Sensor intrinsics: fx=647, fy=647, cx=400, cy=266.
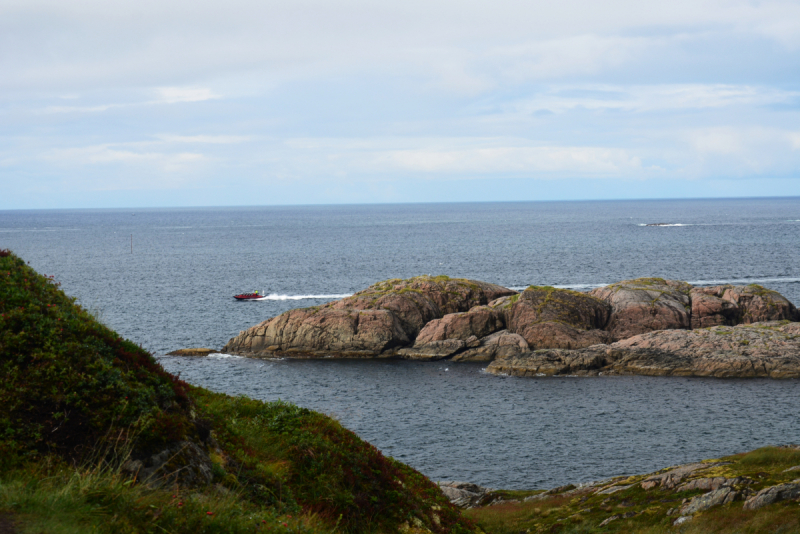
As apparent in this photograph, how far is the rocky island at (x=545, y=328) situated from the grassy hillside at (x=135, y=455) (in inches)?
1721

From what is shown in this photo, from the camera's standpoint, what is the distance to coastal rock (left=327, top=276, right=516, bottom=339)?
65.6 metres

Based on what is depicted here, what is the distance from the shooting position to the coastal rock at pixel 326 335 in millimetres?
62531

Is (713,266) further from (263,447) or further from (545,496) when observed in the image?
(263,447)

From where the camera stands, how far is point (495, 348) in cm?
6022

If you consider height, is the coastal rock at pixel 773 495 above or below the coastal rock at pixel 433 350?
above

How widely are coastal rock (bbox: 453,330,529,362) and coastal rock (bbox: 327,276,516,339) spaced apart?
263 inches

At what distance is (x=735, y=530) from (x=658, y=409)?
90.4 feet

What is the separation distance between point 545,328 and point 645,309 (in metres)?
10.6

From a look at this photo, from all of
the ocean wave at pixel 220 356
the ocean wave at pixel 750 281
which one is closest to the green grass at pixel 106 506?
the ocean wave at pixel 220 356

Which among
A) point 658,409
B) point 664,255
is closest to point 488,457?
point 658,409

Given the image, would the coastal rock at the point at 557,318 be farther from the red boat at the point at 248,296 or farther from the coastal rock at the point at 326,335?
the red boat at the point at 248,296

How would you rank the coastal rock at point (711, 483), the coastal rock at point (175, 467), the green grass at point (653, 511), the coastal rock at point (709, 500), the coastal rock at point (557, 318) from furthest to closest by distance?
the coastal rock at point (557, 318), the coastal rock at point (711, 483), the coastal rock at point (709, 500), the green grass at point (653, 511), the coastal rock at point (175, 467)

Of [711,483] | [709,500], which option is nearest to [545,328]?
[711,483]

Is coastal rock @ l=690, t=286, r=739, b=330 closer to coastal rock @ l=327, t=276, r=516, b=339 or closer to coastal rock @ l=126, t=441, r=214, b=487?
coastal rock @ l=327, t=276, r=516, b=339
